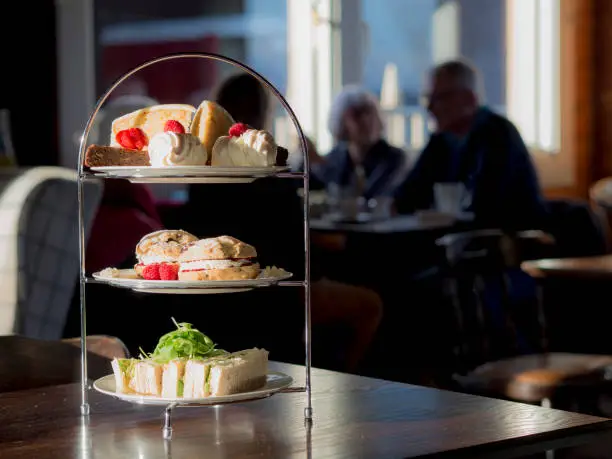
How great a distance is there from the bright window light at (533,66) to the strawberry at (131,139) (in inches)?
250

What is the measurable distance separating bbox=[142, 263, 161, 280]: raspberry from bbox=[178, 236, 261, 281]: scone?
0.03 metres

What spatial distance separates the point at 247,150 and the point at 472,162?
14.1ft

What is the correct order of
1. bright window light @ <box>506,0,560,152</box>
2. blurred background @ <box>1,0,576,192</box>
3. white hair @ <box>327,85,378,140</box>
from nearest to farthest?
blurred background @ <box>1,0,576,192</box>
white hair @ <box>327,85,378,140</box>
bright window light @ <box>506,0,560,152</box>

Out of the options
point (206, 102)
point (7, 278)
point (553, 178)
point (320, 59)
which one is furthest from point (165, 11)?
point (206, 102)

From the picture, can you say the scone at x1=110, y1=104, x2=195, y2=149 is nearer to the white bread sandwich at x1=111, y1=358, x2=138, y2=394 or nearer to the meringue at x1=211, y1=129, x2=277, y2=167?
the meringue at x1=211, y1=129, x2=277, y2=167

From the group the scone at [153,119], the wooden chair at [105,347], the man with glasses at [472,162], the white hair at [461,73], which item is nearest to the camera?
the scone at [153,119]

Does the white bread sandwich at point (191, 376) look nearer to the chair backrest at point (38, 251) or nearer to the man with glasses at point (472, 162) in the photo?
the chair backrest at point (38, 251)

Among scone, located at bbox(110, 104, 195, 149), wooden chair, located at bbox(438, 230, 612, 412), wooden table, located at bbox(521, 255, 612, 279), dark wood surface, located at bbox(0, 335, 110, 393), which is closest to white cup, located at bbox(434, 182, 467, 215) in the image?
wooden chair, located at bbox(438, 230, 612, 412)

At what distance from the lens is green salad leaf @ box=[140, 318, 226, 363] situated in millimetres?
1572

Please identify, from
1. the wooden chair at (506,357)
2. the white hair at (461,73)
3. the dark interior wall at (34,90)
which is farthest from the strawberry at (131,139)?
the dark interior wall at (34,90)

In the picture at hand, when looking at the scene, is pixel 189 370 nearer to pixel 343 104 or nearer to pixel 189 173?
pixel 189 173

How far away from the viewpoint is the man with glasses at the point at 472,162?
5.64m

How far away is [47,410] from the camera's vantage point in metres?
1.70

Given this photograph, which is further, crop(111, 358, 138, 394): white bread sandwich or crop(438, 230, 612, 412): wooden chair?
crop(438, 230, 612, 412): wooden chair
